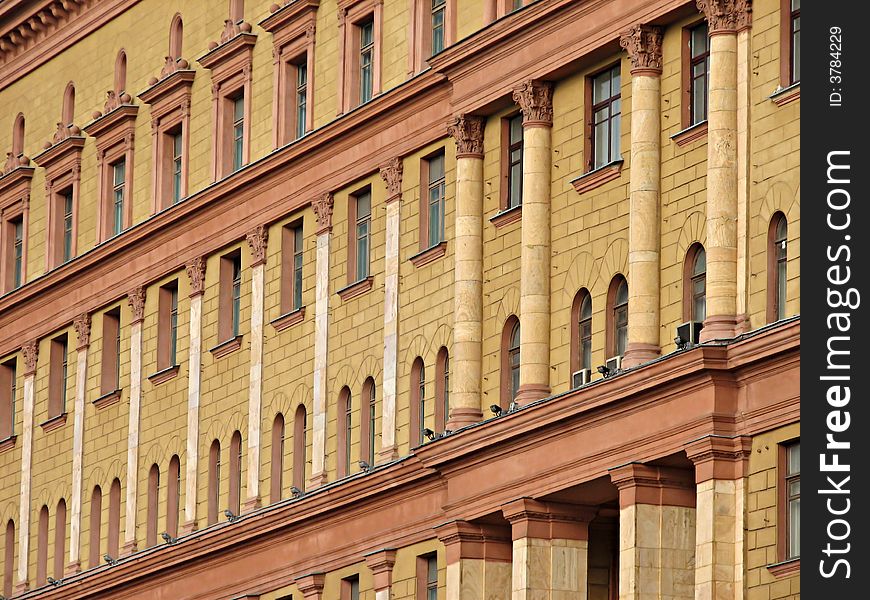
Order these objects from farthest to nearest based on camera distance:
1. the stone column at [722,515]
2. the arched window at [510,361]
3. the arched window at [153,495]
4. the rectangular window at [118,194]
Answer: the rectangular window at [118,194] < the arched window at [153,495] < the arched window at [510,361] < the stone column at [722,515]

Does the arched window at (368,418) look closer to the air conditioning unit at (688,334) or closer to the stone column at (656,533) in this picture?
the stone column at (656,533)

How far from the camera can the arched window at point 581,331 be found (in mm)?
65188

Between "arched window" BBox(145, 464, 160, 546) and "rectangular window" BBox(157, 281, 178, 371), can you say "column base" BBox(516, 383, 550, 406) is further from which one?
"rectangular window" BBox(157, 281, 178, 371)

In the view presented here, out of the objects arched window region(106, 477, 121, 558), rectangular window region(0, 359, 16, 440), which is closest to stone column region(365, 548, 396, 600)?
arched window region(106, 477, 121, 558)

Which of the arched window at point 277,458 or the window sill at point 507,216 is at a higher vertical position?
the window sill at point 507,216

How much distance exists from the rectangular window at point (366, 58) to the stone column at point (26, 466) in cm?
1800

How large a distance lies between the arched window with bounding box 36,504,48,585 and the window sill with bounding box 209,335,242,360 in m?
10.5

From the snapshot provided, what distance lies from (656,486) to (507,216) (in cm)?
818

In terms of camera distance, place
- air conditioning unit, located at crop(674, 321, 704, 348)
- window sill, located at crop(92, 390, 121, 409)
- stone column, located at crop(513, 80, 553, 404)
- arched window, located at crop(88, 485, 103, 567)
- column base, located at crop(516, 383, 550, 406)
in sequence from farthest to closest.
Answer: arched window, located at crop(88, 485, 103, 567) → window sill, located at crop(92, 390, 121, 409) → stone column, located at crop(513, 80, 553, 404) → column base, located at crop(516, 383, 550, 406) → air conditioning unit, located at crop(674, 321, 704, 348)

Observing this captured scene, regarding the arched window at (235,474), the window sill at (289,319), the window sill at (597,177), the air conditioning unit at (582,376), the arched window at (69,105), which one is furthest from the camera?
the arched window at (69,105)

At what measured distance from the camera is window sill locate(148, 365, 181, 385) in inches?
3231

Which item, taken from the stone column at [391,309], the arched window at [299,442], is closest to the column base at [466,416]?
the stone column at [391,309]

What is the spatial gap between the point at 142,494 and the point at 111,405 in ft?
10.5
